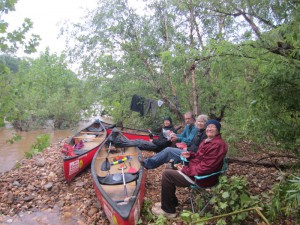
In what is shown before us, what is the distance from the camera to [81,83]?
10125 mm

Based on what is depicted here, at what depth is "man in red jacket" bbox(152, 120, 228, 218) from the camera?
2941 mm

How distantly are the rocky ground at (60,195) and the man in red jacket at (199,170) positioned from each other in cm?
28

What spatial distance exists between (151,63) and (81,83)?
11.5 feet

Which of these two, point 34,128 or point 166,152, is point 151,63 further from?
point 34,128

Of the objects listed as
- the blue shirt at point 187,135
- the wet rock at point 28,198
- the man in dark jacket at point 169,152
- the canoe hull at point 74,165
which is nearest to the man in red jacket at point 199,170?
the man in dark jacket at point 169,152

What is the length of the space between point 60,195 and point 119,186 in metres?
1.45

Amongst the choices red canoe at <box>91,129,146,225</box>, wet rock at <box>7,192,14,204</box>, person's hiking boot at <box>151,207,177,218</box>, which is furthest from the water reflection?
person's hiking boot at <box>151,207,177,218</box>

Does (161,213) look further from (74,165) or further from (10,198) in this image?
(10,198)

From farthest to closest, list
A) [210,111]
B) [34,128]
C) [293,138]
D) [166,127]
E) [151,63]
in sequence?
[34,128] → [151,63] → [210,111] → [166,127] → [293,138]

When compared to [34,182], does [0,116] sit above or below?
above

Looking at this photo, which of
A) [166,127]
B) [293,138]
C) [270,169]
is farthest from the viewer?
[166,127]

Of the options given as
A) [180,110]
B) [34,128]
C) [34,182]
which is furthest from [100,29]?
[34,128]

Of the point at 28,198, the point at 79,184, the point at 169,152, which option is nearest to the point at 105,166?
the point at 79,184

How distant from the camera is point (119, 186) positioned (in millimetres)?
4094
